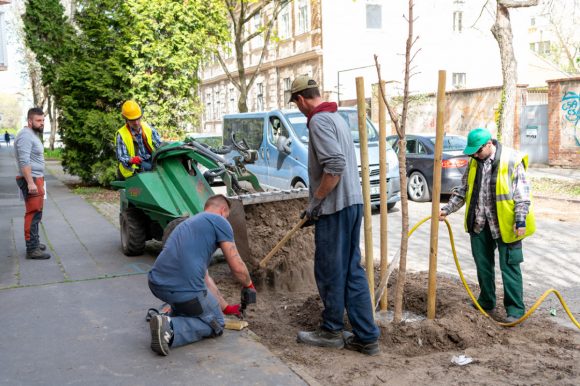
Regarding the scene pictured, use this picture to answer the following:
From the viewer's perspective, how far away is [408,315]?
5512 millimetres

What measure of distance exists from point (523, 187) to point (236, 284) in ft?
10.4

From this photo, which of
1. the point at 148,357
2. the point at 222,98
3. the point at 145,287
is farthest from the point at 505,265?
the point at 222,98

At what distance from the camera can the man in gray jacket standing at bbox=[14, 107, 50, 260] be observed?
25.0 feet

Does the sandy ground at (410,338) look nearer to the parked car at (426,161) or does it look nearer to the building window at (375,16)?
the parked car at (426,161)

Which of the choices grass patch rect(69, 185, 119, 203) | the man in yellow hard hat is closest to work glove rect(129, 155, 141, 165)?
the man in yellow hard hat

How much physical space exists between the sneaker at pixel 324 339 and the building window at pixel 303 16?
27421 millimetres

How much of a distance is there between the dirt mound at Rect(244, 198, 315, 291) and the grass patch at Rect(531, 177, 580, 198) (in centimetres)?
906

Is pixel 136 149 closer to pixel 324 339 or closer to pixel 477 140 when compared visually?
pixel 324 339

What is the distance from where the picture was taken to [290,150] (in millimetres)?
11805

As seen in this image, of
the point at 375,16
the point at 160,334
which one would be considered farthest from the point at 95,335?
the point at 375,16

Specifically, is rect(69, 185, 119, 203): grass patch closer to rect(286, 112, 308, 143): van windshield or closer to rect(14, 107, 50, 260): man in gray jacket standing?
rect(286, 112, 308, 143): van windshield

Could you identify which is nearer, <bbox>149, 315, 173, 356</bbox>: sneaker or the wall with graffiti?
<bbox>149, 315, 173, 356</bbox>: sneaker

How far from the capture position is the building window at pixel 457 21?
3272 cm

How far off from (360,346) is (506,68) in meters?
13.6
